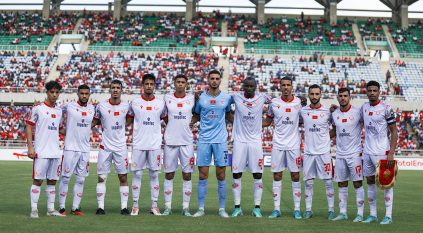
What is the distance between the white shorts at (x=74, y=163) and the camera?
464 inches

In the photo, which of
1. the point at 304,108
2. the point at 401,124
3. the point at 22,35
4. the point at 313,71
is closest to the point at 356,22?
the point at 313,71

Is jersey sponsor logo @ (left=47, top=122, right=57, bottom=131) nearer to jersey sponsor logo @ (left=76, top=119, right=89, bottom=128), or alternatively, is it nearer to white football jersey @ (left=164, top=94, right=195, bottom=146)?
jersey sponsor logo @ (left=76, top=119, right=89, bottom=128)

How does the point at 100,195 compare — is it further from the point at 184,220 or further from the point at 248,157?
the point at 248,157

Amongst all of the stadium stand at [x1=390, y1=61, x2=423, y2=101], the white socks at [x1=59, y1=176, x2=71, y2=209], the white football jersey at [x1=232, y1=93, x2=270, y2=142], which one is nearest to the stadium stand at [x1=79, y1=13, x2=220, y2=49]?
the stadium stand at [x1=390, y1=61, x2=423, y2=101]

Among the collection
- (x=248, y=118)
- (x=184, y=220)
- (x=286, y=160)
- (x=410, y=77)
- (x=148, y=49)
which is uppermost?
(x=148, y=49)

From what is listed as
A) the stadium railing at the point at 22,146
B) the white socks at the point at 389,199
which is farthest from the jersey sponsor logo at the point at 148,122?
the stadium railing at the point at 22,146

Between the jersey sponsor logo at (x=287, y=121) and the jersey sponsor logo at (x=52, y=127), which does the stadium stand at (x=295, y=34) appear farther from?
the jersey sponsor logo at (x=52, y=127)

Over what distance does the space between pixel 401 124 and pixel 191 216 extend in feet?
110

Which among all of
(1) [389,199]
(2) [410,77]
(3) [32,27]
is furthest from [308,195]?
(3) [32,27]

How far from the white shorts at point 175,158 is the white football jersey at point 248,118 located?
0.96 metres

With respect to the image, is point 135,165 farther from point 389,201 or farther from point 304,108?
point 389,201

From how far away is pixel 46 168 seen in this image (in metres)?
11.5

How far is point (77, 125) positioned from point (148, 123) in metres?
1.31

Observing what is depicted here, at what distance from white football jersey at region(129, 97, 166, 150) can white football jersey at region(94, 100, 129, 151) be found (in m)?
0.25
